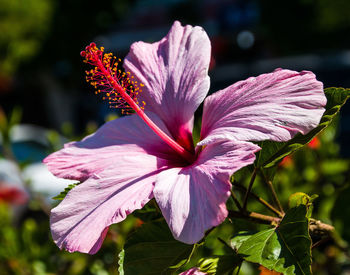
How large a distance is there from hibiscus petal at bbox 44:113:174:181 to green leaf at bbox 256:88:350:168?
0.19 metres

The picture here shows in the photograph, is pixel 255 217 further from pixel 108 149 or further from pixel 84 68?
pixel 84 68

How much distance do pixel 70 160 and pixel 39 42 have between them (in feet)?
33.3

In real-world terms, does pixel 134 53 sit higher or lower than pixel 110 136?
higher

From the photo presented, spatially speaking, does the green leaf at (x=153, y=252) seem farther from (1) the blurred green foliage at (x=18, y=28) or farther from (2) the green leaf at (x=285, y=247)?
(1) the blurred green foliage at (x=18, y=28)

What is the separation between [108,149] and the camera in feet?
2.88

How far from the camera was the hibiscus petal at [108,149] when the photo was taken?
0.84 metres

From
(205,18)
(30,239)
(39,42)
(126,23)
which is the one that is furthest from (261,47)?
(30,239)

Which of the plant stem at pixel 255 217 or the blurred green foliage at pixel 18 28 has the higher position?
the blurred green foliage at pixel 18 28

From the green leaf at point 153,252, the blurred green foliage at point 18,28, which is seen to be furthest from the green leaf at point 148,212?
the blurred green foliage at point 18,28

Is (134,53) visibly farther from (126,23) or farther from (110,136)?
(126,23)

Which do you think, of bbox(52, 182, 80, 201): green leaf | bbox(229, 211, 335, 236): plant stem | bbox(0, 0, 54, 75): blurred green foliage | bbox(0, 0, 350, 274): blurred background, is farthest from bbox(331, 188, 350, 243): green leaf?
bbox(0, 0, 54, 75): blurred green foliage

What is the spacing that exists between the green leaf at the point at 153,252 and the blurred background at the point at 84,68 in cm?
52

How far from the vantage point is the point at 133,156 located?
845 millimetres

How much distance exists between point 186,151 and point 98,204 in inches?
8.4
